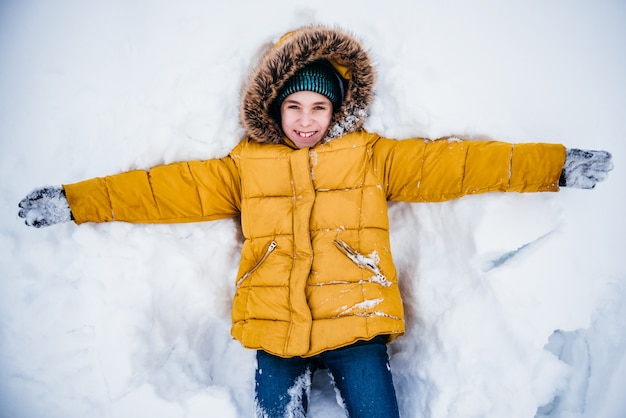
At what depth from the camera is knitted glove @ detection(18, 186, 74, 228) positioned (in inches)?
66.7

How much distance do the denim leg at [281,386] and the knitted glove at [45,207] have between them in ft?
3.47

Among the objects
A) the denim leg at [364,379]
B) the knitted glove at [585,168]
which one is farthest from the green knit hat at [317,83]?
the denim leg at [364,379]

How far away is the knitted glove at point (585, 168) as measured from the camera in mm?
1508

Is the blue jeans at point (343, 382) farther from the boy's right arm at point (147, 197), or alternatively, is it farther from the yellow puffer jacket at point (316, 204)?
the boy's right arm at point (147, 197)

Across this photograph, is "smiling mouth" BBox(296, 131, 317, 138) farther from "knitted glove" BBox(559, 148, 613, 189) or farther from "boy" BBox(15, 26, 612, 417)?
"knitted glove" BBox(559, 148, 613, 189)

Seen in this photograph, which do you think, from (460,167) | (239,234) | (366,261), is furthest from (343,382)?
(460,167)

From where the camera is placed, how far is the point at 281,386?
163 centimetres

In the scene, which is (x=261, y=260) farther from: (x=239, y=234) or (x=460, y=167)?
(x=460, y=167)

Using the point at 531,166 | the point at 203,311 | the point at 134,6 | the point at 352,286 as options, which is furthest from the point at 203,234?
the point at 531,166

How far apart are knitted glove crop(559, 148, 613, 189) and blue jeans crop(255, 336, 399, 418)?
0.98m

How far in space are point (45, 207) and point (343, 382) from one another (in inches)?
57.3

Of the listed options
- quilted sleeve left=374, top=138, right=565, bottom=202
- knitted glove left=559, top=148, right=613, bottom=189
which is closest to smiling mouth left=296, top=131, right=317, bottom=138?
quilted sleeve left=374, top=138, right=565, bottom=202

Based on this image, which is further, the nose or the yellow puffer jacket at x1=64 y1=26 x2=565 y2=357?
the nose

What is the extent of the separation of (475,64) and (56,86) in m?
1.95
